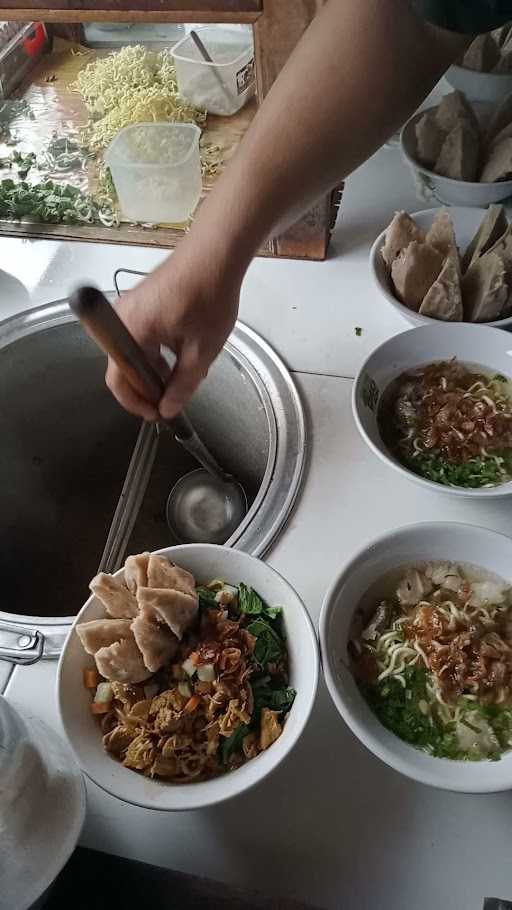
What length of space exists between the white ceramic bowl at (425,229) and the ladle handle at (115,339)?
1.68ft

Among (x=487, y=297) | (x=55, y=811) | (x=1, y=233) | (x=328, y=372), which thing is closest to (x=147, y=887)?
(x=55, y=811)

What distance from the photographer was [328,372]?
126cm

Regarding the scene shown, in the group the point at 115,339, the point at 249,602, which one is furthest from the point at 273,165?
the point at 249,602

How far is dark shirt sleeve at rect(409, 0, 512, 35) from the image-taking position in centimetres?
88

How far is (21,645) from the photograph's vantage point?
100 cm

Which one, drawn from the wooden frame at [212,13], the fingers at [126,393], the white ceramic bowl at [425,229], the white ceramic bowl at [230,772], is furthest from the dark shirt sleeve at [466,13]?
the white ceramic bowl at [230,772]

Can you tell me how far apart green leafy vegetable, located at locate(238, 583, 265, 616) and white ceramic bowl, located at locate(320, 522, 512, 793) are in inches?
3.6

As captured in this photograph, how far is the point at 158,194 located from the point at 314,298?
0.42 m

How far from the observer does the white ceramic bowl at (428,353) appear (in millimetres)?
1142

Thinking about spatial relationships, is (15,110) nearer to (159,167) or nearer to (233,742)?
(159,167)

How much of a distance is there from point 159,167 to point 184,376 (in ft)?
2.17

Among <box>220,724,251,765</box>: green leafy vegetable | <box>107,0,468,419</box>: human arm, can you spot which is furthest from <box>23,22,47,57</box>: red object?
<box>220,724,251,765</box>: green leafy vegetable

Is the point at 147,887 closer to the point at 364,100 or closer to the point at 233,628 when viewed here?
the point at 233,628

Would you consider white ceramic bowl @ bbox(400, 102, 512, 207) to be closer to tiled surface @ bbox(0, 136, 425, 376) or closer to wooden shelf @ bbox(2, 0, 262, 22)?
tiled surface @ bbox(0, 136, 425, 376)
